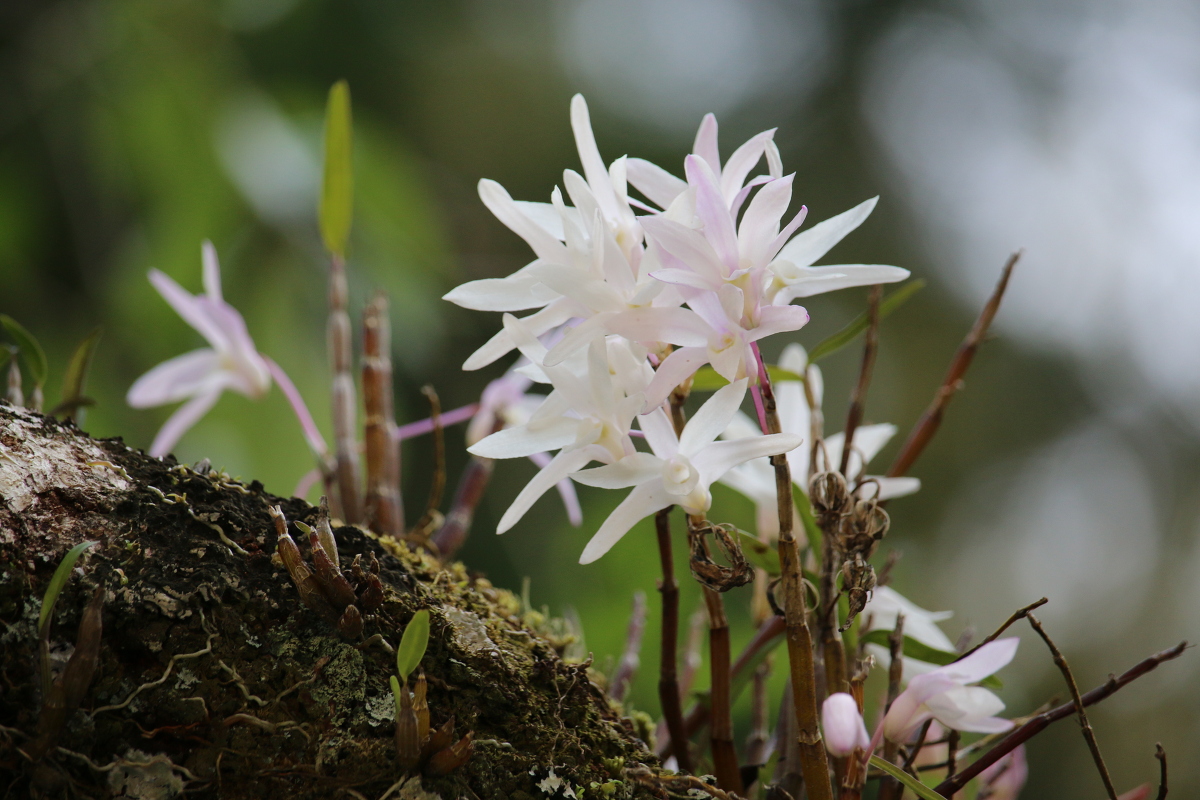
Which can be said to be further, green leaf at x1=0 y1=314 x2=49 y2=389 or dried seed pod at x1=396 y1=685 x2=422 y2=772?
green leaf at x1=0 y1=314 x2=49 y2=389

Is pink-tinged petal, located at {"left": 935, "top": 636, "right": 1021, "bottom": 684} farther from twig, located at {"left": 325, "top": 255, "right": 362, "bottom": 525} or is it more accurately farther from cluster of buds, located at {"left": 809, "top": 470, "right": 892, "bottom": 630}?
twig, located at {"left": 325, "top": 255, "right": 362, "bottom": 525}

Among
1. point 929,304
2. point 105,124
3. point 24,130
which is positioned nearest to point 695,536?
point 105,124

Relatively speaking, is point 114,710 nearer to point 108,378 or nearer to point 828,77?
point 108,378

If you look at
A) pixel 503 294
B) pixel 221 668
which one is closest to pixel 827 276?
pixel 503 294

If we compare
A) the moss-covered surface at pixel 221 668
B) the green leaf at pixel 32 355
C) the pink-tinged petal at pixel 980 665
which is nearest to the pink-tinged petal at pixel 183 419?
the green leaf at pixel 32 355

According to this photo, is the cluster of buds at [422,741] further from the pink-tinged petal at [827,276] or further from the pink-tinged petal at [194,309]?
the pink-tinged petal at [194,309]

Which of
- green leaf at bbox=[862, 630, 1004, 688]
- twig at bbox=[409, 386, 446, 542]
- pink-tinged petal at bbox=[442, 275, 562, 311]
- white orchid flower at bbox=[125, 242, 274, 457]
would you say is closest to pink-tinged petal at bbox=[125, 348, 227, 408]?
white orchid flower at bbox=[125, 242, 274, 457]

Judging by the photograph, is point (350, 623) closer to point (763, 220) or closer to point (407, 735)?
point (407, 735)
